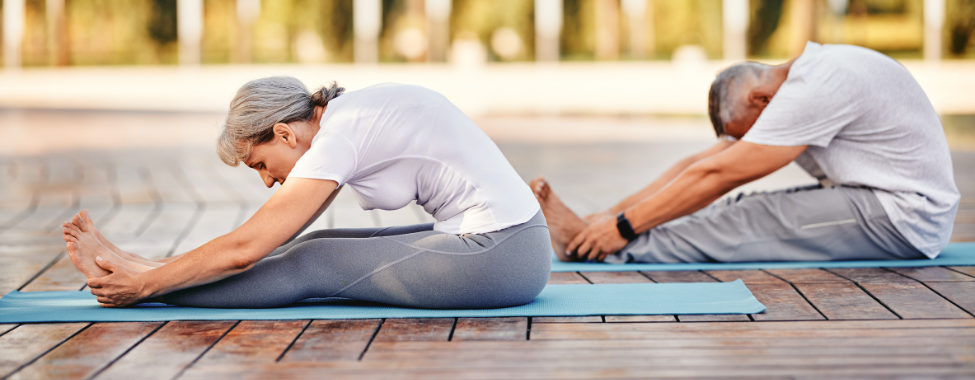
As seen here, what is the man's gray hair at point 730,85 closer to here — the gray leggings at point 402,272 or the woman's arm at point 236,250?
the gray leggings at point 402,272

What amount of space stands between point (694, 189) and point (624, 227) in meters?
0.30

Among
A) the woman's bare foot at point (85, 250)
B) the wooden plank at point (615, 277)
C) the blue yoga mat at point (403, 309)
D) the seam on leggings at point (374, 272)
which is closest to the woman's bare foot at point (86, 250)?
the woman's bare foot at point (85, 250)

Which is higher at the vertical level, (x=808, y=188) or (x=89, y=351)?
(x=808, y=188)

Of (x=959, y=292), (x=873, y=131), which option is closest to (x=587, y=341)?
(x=959, y=292)

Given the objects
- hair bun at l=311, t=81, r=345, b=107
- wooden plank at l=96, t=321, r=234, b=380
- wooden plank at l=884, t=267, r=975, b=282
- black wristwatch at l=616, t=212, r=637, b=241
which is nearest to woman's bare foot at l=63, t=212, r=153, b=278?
wooden plank at l=96, t=321, r=234, b=380

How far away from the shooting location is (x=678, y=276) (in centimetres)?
319

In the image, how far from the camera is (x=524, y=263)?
8.41ft

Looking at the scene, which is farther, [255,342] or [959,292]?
[959,292]

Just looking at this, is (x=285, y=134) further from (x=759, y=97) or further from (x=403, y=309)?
(x=759, y=97)

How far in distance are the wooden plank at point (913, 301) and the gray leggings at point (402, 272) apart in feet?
3.27

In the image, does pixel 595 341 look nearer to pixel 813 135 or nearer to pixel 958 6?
pixel 813 135

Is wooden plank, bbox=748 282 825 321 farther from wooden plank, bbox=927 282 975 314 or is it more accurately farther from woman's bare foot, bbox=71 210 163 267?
woman's bare foot, bbox=71 210 163 267

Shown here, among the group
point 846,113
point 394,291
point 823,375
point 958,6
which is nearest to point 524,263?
point 394,291

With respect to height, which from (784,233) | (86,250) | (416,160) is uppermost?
(416,160)
